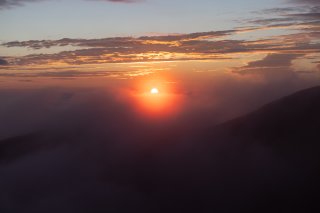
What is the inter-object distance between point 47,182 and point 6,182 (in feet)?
79.2

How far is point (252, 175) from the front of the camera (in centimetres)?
11800

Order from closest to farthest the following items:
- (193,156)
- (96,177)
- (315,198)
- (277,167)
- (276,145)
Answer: (315,198) → (277,167) → (276,145) → (193,156) → (96,177)

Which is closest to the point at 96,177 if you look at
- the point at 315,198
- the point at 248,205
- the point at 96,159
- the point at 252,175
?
the point at 96,159

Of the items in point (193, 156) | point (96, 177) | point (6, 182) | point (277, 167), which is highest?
point (277, 167)

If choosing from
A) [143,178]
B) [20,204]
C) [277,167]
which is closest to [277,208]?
[277,167]

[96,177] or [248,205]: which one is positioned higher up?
[248,205]

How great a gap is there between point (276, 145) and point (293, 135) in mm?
5833

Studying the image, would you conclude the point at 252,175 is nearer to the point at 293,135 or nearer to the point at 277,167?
the point at 277,167

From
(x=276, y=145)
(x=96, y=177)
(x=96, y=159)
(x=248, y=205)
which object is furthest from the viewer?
(x=96, y=159)

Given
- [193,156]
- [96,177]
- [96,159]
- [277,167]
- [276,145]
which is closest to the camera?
[277,167]

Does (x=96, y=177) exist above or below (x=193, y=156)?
below

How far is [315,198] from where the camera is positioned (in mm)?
88750

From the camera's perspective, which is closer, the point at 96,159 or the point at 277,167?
the point at 277,167

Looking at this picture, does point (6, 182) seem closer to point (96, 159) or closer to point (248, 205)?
point (96, 159)
